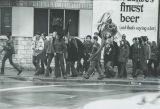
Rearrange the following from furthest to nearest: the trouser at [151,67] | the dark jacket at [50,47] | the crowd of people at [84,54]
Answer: the trouser at [151,67]
the dark jacket at [50,47]
the crowd of people at [84,54]

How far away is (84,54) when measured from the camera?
19.5m

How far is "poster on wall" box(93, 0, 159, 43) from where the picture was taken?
2173 cm

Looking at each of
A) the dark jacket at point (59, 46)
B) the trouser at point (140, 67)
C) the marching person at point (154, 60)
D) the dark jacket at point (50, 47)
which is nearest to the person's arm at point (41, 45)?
the dark jacket at point (50, 47)

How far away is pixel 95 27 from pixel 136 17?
6.58 ft

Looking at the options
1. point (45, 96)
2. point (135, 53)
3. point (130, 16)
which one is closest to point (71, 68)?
point (135, 53)

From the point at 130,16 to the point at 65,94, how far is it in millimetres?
9689

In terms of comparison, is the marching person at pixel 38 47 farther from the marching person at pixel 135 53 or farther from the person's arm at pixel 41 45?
the marching person at pixel 135 53

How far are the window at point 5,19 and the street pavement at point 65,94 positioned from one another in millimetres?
2269

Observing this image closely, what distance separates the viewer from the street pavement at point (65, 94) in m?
7.02

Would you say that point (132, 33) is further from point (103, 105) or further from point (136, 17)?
point (103, 105)

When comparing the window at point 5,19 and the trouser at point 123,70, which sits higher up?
the window at point 5,19

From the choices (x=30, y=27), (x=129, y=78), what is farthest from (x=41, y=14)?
(x=129, y=78)

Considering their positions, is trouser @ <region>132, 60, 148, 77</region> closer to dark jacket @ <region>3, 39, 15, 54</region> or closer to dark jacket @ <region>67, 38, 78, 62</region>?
dark jacket @ <region>67, 38, 78, 62</region>

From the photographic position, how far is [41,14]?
22.0 m
